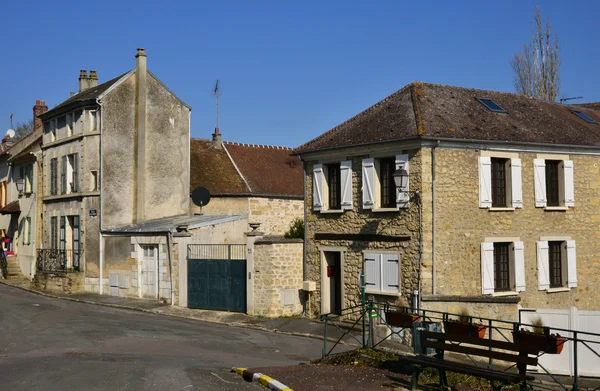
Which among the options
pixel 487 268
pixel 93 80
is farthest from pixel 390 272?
pixel 93 80

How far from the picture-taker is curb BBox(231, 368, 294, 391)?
10289mm

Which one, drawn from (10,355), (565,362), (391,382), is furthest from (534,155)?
(10,355)

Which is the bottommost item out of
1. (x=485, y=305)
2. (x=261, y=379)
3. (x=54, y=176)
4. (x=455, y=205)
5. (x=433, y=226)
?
(x=261, y=379)

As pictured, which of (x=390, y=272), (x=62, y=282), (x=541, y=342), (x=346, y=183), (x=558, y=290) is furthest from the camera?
(x=62, y=282)

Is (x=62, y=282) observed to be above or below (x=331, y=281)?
below

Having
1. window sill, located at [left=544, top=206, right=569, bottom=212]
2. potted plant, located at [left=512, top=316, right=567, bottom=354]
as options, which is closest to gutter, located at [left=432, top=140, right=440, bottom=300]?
window sill, located at [left=544, top=206, right=569, bottom=212]

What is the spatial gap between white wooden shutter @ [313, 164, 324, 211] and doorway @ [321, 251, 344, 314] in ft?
4.87

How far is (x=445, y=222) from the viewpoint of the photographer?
64.6ft

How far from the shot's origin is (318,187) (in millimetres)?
22391

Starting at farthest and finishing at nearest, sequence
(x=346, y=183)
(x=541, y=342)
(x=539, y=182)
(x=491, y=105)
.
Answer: (x=491, y=105) < (x=346, y=183) < (x=539, y=182) < (x=541, y=342)

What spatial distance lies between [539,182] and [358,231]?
549 cm

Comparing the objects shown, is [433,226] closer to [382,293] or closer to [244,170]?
[382,293]

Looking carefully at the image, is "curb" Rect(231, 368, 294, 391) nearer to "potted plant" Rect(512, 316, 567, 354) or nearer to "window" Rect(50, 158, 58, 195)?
"potted plant" Rect(512, 316, 567, 354)

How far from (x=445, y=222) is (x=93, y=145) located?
15162mm
